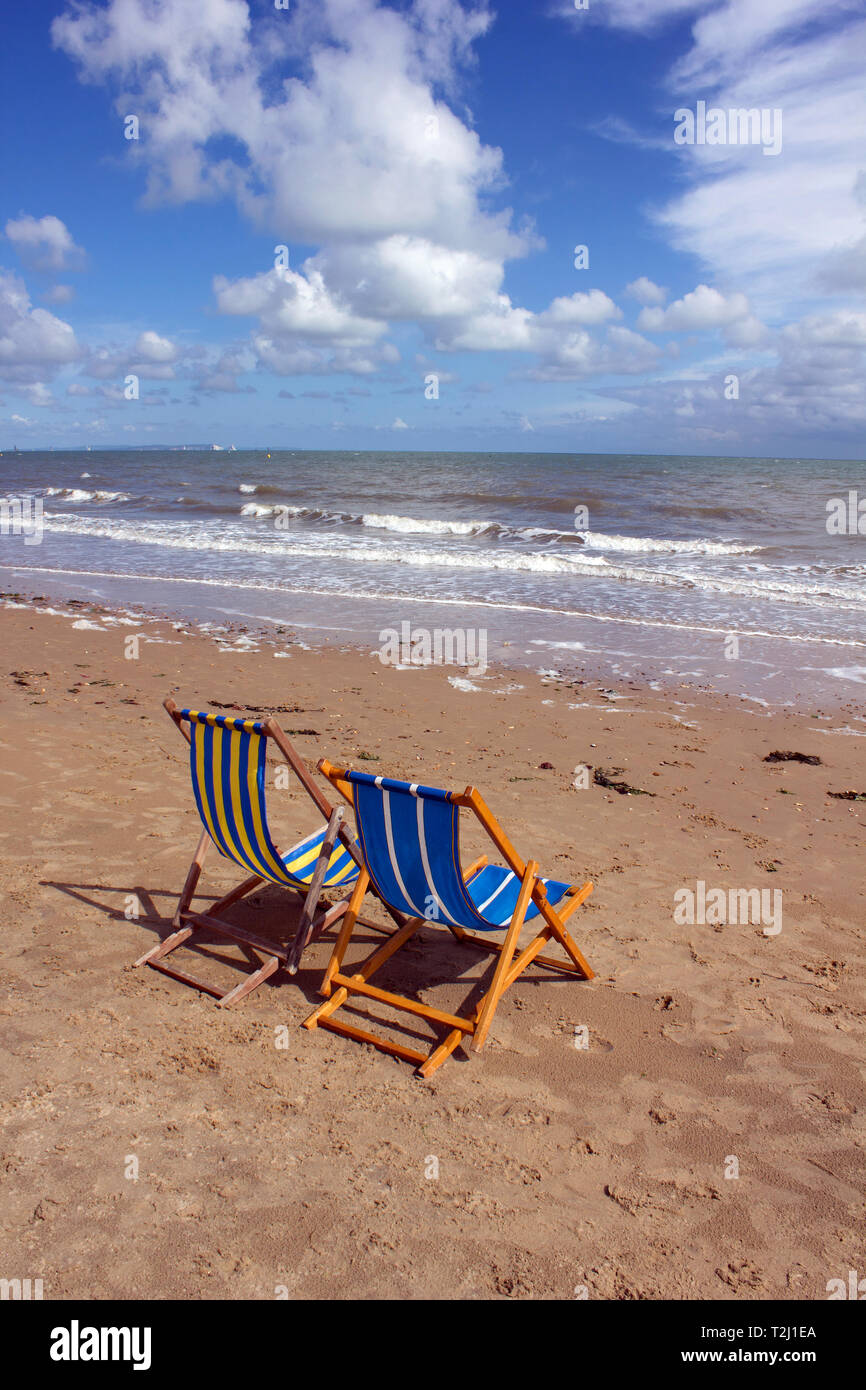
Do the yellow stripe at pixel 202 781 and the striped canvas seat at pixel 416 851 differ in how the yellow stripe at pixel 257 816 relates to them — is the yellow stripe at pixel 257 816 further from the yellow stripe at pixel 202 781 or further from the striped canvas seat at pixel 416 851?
the striped canvas seat at pixel 416 851

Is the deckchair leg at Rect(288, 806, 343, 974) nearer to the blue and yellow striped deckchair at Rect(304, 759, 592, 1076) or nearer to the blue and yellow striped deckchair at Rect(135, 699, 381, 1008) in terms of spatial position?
the blue and yellow striped deckchair at Rect(135, 699, 381, 1008)

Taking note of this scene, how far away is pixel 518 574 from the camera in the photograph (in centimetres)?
1781

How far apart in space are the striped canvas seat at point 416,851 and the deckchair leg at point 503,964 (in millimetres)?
79

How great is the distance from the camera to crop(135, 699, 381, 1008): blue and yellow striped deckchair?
3633 millimetres

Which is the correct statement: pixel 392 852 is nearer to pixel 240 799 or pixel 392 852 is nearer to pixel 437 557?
pixel 240 799

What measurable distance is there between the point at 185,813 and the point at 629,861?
9.56ft

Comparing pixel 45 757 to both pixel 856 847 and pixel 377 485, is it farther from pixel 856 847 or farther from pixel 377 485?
pixel 377 485

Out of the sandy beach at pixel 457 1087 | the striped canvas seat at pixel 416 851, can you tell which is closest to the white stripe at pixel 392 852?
the striped canvas seat at pixel 416 851

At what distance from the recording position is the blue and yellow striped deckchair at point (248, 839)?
3.63 metres

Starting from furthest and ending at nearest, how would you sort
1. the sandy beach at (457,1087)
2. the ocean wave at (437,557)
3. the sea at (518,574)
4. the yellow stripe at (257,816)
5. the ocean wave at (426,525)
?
the ocean wave at (426,525)
the ocean wave at (437,557)
the sea at (518,574)
the yellow stripe at (257,816)
the sandy beach at (457,1087)

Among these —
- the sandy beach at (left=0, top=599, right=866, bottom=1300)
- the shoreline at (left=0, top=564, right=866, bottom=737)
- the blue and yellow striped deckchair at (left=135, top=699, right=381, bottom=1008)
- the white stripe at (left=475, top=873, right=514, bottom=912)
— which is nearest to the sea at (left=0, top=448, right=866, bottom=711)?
the shoreline at (left=0, top=564, right=866, bottom=737)

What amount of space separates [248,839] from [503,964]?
4.14 ft

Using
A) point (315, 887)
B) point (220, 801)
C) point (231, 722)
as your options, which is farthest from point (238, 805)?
point (315, 887)

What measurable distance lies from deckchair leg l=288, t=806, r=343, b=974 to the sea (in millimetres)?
5806
